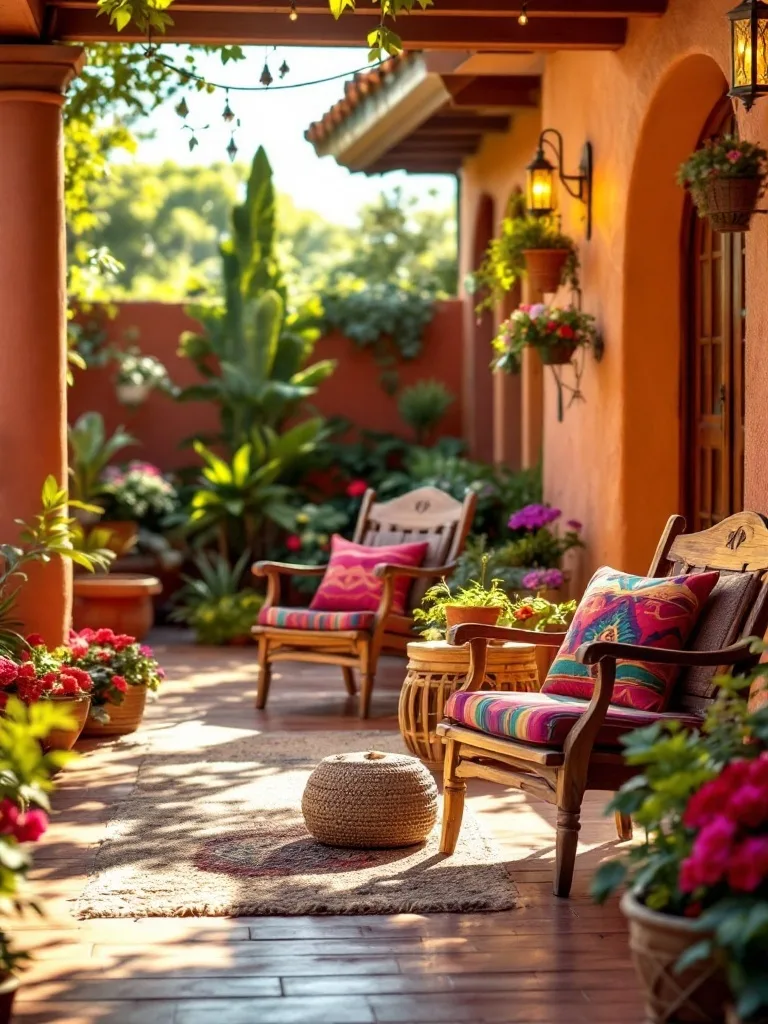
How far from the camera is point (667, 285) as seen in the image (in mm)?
7070

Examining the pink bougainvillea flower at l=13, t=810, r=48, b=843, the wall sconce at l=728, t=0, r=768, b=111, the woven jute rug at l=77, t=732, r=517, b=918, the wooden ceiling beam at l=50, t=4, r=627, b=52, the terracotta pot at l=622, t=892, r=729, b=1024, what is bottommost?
the woven jute rug at l=77, t=732, r=517, b=918

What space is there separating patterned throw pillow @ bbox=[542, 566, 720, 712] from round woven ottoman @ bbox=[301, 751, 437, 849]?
55cm

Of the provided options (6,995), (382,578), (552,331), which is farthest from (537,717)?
(552,331)

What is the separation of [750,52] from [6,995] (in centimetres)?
354

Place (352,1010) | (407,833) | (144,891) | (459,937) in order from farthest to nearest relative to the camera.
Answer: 1. (407,833)
2. (144,891)
3. (459,937)
4. (352,1010)

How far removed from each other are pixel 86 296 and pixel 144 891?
15.9ft

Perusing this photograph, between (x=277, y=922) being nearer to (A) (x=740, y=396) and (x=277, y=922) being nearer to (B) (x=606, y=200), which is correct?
(A) (x=740, y=396)

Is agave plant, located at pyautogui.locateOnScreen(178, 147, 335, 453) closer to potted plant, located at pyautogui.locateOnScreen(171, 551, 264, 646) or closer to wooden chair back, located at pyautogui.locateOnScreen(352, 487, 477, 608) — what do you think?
potted plant, located at pyautogui.locateOnScreen(171, 551, 264, 646)

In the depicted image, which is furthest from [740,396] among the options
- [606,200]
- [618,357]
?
[606,200]

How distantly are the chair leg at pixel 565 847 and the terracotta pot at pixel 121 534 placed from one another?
6455mm

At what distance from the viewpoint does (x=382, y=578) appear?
7.36 metres

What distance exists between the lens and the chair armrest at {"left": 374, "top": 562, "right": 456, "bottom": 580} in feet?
23.7

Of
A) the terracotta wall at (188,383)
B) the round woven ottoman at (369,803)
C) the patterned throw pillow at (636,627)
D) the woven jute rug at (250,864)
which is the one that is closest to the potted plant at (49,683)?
the woven jute rug at (250,864)

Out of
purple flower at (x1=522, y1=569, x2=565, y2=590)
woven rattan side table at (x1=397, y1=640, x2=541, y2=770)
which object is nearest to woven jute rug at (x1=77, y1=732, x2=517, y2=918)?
woven rattan side table at (x1=397, y1=640, x2=541, y2=770)
